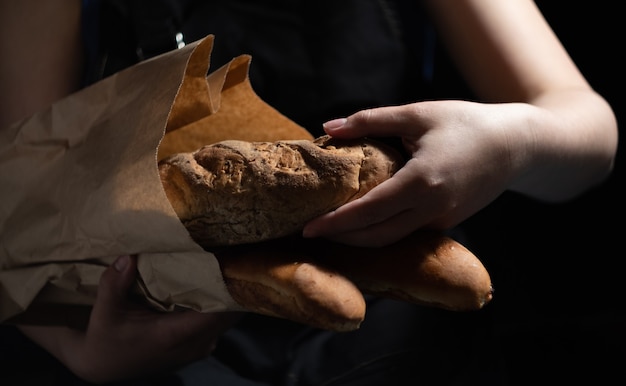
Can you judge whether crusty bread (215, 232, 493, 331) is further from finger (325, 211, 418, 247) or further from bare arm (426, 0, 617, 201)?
bare arm (426, 0, 617, 201)

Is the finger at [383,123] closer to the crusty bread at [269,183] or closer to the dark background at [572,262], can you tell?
the crusty bread at [269,183]

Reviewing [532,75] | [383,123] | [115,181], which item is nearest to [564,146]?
[532,75]

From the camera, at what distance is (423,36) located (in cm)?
80

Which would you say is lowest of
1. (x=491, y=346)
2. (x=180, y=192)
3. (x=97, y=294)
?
(x=491, y=346)

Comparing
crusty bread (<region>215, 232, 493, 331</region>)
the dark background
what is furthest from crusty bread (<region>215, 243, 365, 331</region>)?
the dark background

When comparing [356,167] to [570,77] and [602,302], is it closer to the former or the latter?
[570,77]

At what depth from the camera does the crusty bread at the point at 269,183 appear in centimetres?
40

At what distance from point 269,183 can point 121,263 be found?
0.16m

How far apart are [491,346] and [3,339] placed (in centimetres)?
46

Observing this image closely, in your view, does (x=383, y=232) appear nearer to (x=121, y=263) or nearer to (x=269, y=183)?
(x=269, y=183)

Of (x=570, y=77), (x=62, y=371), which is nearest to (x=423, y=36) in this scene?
(x=570, y=77)

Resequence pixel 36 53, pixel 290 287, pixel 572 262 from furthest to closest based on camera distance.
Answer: pixel 572 262
pixel 36 53
pixel 290 287

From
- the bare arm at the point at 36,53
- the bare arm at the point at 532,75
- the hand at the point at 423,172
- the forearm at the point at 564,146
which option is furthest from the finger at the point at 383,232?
the bare arm at the point at 36,53

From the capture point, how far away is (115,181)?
1.55 ft
